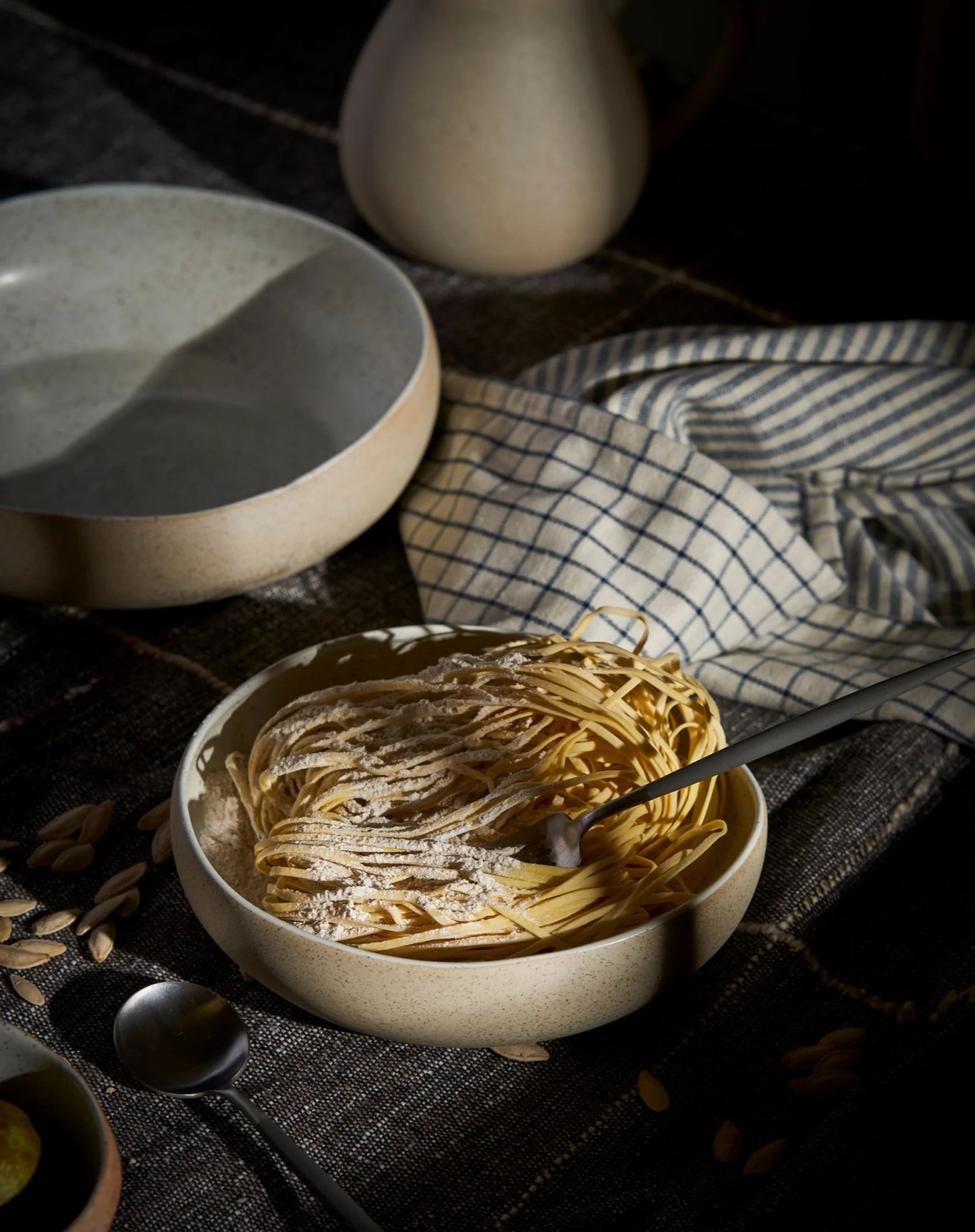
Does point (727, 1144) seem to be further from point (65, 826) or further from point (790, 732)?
point (65, 826)

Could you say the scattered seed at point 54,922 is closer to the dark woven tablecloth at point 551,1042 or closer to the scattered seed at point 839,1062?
the dark woven tablecloth at point 551,1042

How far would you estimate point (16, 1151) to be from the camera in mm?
438

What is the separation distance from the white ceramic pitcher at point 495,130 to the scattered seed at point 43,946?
0.62 meters

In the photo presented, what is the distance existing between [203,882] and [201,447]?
42 cm

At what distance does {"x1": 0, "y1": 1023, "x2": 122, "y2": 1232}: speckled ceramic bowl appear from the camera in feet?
1.45

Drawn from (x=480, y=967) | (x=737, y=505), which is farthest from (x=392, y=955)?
(x=737, y=505)

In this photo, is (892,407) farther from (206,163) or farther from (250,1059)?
(206,163)

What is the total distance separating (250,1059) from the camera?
0.55m

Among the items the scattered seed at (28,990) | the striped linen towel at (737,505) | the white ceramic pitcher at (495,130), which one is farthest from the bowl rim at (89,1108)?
the white ceramic pitcher at (495,130)

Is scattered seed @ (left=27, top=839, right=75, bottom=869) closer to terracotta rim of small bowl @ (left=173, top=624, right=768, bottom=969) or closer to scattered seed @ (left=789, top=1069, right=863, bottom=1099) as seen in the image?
terracotta rim of small bowl @ (left=173, top=624, right=768, bottom=969)

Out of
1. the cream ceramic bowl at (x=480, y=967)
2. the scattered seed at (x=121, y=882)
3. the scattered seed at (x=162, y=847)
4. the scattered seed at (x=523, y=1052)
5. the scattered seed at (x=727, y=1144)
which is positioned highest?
the cream ceramic bowl at (x=480, y=967)

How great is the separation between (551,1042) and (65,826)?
27 centimetres

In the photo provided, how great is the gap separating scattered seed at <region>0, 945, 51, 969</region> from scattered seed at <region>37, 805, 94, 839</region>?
7cm

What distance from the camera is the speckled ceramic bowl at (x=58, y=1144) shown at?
1.45 ft
